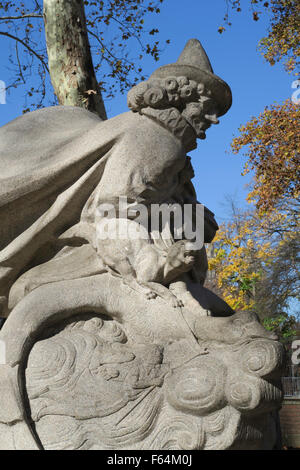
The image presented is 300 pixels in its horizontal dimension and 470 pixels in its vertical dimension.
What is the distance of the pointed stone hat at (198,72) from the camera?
349cm

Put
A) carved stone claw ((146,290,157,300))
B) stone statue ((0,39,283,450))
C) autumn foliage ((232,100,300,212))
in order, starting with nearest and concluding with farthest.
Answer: stone statue ((0,39,283,450)) → carved stone claw ((146,290,157,300)) → autumn foliage ((232,100,300,212))

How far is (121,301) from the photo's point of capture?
3.09m

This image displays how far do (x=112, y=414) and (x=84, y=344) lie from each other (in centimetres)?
39

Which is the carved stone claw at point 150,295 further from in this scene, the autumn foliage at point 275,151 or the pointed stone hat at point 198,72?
the autumn foliage at point 275,151

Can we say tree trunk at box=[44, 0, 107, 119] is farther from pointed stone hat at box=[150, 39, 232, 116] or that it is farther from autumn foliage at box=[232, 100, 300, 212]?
autumn foliage at box=[232, 100, 300, 212]

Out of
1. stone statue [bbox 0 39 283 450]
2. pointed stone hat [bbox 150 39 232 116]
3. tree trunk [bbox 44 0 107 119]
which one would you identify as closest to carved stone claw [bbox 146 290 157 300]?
stone statue [bbox 0 39 283 450]

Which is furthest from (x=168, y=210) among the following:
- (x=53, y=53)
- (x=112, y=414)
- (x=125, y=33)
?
(x=125, y=33)

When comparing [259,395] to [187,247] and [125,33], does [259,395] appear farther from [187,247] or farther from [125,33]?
[125,33]

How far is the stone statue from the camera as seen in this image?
2686 millimetres

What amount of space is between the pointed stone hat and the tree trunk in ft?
11.3

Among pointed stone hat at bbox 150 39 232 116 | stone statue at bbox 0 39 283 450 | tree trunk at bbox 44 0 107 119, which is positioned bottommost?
stone statue at bbox 0 39 283 450

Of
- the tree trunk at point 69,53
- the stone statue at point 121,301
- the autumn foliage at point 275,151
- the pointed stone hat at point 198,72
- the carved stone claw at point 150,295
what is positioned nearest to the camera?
the stone statue at point 121,301

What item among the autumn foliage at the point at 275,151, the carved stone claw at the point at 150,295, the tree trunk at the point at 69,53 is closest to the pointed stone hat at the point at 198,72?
the carved stone claw at the point at 150,295

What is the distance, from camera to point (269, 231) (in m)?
17.2
